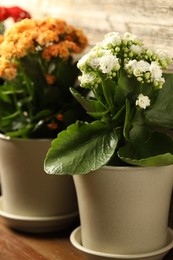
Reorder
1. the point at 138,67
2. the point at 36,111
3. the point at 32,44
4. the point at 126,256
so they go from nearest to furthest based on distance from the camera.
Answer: the point at 138,67
the point at 126,256
the point at 32,44
the point at 36,111

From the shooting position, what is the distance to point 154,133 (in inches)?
46.0

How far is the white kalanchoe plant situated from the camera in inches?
43.1

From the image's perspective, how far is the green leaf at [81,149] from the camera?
1117 millimetres

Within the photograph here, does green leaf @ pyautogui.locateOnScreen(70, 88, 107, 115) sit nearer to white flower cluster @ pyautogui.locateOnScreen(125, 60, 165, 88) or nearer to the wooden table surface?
white flower cluster @ pyautogui.locateOnScreen(125, 60, 165, 88)

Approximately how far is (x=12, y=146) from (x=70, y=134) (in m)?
0.25


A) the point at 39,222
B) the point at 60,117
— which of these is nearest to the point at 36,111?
the point at 60,117

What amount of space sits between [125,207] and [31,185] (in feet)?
1.02

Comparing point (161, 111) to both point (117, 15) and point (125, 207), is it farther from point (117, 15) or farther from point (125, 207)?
point (117, 15)

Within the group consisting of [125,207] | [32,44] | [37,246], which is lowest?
[37,246]

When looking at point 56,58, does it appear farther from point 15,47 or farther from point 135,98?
point 135,98

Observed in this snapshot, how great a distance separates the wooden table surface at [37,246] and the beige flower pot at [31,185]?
4 centimetres

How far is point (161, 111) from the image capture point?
45.1 inches

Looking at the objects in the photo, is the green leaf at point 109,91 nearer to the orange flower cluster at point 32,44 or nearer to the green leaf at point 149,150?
the green leaf at point 149,150

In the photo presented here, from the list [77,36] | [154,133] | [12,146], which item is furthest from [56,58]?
[154,133]
